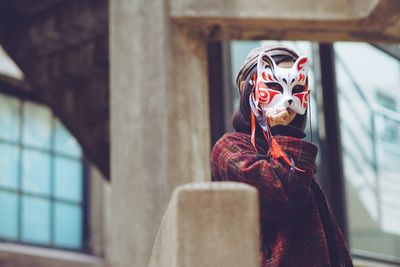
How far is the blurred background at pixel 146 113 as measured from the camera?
37.2ft

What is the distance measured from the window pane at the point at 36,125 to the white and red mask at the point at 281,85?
1224 cm

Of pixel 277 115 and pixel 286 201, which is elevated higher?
pixel 277 115

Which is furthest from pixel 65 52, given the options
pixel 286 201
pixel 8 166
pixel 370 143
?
pixel 286 201


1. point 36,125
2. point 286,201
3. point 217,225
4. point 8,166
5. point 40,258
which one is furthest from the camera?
point 36,125

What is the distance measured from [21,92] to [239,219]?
13005 millimetres

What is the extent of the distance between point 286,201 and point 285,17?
636cm

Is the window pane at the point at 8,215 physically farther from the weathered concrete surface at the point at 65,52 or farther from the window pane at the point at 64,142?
the weathered concrete surface at the point at 65,52

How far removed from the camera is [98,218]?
18109 mm

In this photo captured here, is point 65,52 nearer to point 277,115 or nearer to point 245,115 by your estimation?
point 245,115

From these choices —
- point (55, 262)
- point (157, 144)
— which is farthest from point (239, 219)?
point (55, 262)

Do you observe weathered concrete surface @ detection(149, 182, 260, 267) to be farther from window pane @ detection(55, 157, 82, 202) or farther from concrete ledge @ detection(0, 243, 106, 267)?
window pane @ detection(55, 157, 82, 202)

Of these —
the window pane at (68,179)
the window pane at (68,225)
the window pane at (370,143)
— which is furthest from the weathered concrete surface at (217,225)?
the window pane at (68,179)

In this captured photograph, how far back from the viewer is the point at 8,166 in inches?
674

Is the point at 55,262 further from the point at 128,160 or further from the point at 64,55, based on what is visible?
the point at 128,160
